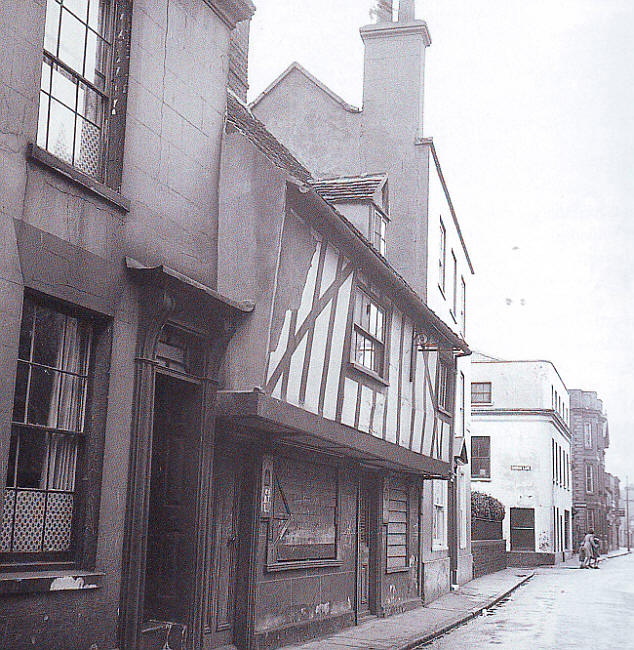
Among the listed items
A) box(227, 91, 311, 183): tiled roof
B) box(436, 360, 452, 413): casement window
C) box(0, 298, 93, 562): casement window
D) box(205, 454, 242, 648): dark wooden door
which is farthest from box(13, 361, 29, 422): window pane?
box(436, 360, 452, 413): casement window

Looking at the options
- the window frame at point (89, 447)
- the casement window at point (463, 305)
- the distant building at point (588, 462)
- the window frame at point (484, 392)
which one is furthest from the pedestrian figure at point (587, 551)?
the window frame at point (89, 447)

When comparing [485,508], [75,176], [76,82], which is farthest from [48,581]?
[485,508]

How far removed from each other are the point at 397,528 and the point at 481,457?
25849 mm

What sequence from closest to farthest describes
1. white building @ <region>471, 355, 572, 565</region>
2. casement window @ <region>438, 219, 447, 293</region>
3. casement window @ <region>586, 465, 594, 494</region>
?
casement window @ <region>438, 219, 447, 293</region>, white building @ <region>471, 355, 572, 565</region>, casement window @ <region>586, 465, 594, 494</region>

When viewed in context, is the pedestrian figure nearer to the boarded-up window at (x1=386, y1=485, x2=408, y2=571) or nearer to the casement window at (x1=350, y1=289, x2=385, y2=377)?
the boarded-up window at (x1=386, y1=485, x2=408, y2=571)

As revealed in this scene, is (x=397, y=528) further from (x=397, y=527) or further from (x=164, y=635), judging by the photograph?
(x=164, y=635)

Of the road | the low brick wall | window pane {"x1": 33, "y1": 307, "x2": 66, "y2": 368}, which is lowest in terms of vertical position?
the road

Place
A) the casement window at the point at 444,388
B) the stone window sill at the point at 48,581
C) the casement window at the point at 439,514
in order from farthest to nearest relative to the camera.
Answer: the casement window at the point at 439,514
the casement window at the point at 444,388
the stone window sill at the point at 48,581

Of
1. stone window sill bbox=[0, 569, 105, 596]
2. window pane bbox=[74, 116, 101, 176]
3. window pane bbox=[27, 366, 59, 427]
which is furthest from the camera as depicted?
window pane bbox=[74, 116, 101, 176]

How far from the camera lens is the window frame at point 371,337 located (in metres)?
12.8

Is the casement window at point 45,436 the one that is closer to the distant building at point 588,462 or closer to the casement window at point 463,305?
the casement window at point 463,305

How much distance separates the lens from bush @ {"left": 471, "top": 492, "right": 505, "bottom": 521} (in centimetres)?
3334

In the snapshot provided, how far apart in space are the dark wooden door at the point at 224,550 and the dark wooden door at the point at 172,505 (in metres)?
1.06

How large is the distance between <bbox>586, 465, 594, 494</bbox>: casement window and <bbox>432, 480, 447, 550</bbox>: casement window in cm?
5267
